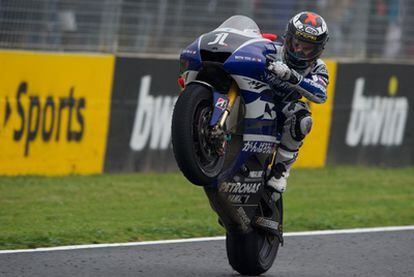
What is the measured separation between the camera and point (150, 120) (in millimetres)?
12352

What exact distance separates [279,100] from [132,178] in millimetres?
5236

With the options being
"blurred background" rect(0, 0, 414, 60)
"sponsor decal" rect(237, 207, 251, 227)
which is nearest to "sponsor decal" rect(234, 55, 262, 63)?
"sponsor decal" rect(237, 207, 251, 227)

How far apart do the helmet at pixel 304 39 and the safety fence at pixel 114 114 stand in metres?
4.96

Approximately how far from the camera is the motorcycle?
6.28 meters

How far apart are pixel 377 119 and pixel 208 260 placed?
6.97m

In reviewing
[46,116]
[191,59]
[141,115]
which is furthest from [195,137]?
[141,115]

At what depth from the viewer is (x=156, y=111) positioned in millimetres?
12375

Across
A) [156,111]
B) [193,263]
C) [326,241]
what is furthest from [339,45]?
[193,263]

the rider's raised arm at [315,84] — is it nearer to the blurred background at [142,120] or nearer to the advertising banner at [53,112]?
the blurred background at [142,120]

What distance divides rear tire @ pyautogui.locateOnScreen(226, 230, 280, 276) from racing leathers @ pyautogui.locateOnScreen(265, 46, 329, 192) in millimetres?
388

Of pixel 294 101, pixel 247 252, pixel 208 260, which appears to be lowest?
pixel 208 260

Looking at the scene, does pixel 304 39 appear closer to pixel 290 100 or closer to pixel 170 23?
pixel 290 100

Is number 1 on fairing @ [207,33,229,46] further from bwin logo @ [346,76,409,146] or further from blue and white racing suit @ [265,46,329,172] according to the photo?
bwin logo @ [346,76,409,146]

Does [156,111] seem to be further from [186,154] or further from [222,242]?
[186,154]
